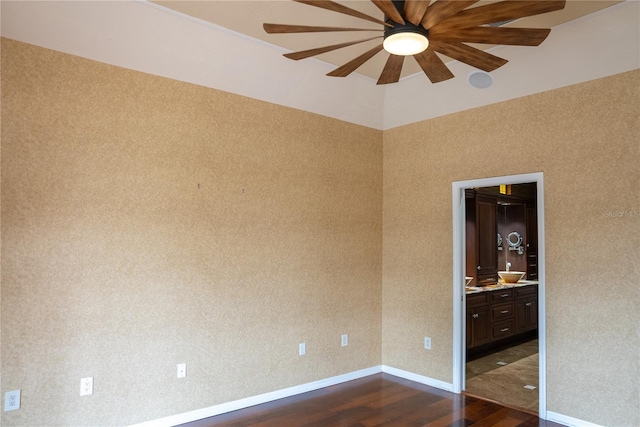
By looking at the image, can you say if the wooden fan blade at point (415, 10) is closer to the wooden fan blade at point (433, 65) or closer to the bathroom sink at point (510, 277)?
the wooden fan blade at point (433, 65)

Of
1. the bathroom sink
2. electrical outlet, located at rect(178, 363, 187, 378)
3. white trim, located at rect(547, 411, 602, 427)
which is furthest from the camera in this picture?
the bathroom sink

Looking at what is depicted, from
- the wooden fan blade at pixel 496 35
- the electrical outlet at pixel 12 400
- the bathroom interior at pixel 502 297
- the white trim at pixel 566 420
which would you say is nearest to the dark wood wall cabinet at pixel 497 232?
the bathroom interior at pixel 502 297

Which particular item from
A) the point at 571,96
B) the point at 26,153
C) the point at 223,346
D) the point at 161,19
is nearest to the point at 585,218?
the point at 571,96

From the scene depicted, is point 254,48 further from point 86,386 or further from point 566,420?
point 566,420

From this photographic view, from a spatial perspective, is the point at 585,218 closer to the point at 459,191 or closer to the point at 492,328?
the point at 459,191

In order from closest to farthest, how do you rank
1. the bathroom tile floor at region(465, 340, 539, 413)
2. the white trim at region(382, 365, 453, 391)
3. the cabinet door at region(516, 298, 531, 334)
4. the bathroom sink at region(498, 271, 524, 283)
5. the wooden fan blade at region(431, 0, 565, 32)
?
1. the wooden fan blade at region(431, 0, 565, 32)
2. the bathroom tile floor at region(465, 340, 539, 413)
3. the white trim at region(382, 365, 453, 391)
4. the cabinet door at region(516, 298, 531, 334)
5. the bathroom sink at region(498, 271, 524, 283)

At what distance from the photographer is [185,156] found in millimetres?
3592

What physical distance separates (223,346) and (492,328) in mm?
3698

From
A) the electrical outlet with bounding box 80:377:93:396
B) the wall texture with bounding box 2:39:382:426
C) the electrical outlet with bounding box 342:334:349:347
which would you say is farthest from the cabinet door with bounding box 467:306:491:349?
the electrical outlet with bounding box 80:377:93:396

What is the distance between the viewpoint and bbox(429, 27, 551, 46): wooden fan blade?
2.07 meters

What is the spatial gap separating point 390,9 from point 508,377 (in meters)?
4.30

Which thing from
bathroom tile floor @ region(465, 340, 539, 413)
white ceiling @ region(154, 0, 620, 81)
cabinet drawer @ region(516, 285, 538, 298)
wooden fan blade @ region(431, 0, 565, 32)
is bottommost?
bathroom tile floor @ region(465, 340, 539, 413)

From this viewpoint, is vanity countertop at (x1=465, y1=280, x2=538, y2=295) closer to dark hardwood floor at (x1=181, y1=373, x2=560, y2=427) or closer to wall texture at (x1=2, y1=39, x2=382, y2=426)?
dark hardwood floor at (x1=181, y1=373, x2=560, y2=427)

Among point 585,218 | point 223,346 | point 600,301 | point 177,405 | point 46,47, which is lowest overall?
point 177,405
